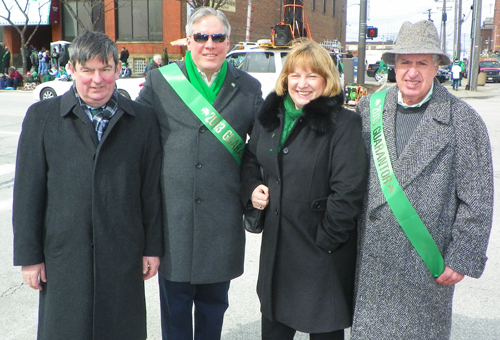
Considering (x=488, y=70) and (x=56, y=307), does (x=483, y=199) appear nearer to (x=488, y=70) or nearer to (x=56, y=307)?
(x=56, y=307)

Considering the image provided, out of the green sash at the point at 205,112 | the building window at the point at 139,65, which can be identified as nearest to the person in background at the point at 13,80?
the building window at the point at 139,65

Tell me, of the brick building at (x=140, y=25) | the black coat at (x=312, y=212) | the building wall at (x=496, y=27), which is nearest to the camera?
the black coat at (x=312, y=212)

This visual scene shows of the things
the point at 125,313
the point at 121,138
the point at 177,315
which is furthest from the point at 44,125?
the point at 177,315

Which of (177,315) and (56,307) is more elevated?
(56,307)

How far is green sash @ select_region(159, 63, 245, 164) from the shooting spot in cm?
277

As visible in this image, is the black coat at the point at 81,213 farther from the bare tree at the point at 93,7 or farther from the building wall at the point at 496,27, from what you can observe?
the building wall at the point at 496,27

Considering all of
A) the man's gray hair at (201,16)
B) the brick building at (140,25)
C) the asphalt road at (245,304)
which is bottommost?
the asphalt road at (245,304)

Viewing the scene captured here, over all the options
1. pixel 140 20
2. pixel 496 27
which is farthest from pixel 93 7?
pixel 496 27

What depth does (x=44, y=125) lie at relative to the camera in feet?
7.50

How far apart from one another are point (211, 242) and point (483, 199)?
145 centimetres

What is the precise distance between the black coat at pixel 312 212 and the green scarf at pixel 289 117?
27 mm

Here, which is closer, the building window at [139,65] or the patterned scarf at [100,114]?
the patterned scarf at [100,114]

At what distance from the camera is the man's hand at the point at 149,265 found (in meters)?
2.59

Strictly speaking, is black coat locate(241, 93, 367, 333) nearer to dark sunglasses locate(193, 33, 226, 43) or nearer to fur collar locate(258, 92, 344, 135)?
fur collar locate(258, 92, 344, 135)
